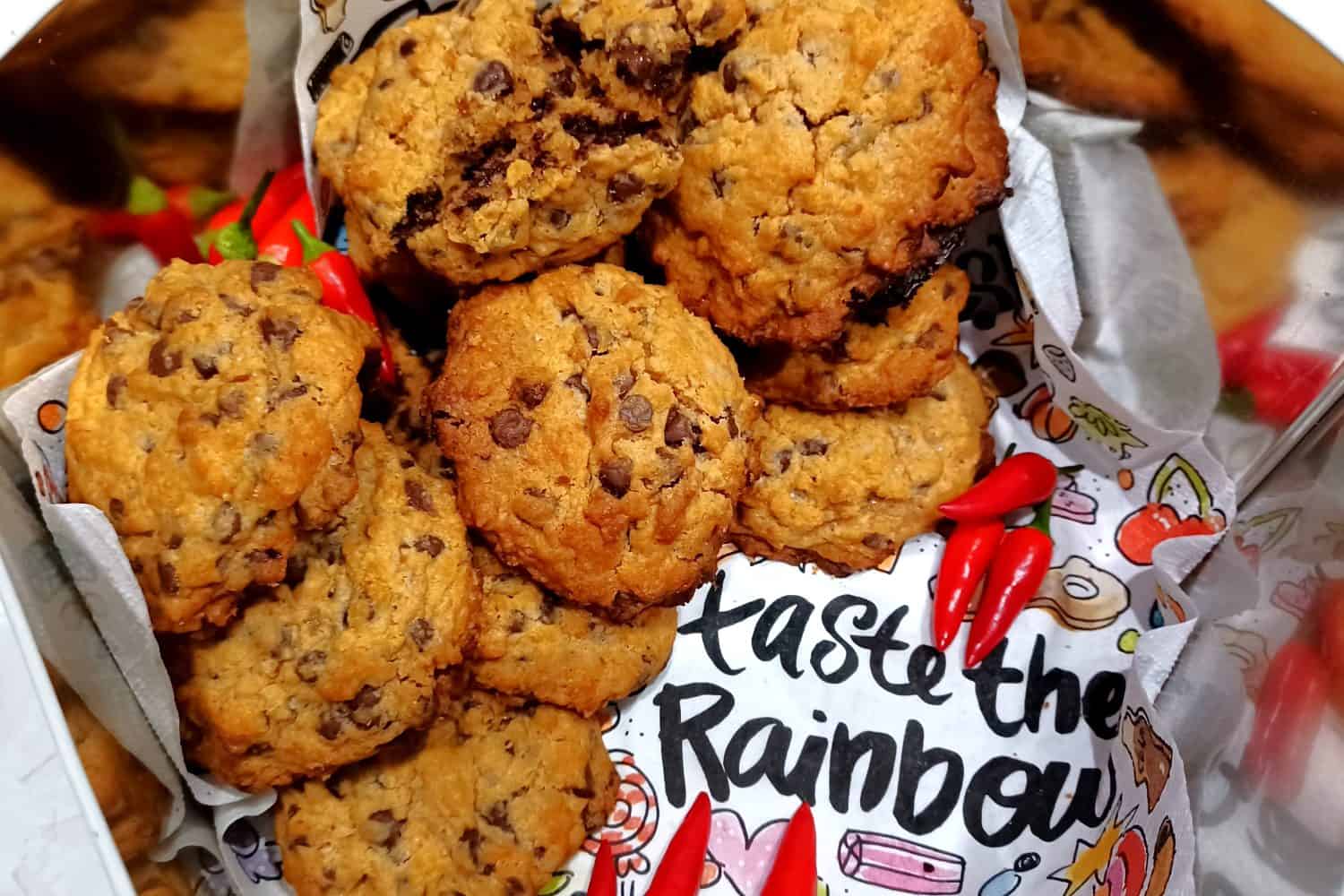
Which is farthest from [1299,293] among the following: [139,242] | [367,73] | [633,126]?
[139,242]

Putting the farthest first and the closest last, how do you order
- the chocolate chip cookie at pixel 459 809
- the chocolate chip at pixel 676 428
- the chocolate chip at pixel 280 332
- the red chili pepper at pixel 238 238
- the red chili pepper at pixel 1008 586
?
the red chili pepper at pixel 1008 586
the red chili pepper at pixel 238 238
the chocolate chip cookie at pixel 459 809
the chocolate chip at pixel 676 428
the chocolate chip at pixel 280 332

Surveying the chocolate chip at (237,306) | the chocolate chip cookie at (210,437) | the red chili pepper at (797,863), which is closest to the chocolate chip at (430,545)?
the chocolate chip cookie at (210,437)

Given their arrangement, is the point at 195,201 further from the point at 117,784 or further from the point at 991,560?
the point at 991,560

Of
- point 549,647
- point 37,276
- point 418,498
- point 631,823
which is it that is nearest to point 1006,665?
point 631,823

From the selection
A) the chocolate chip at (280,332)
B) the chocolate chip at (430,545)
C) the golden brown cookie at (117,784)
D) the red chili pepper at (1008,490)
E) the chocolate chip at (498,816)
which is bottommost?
the chocolate chip at (498,816)

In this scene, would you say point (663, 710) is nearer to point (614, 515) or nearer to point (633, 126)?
point (614, 515)

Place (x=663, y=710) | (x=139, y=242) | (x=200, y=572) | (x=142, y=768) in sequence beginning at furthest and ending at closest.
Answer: (x=663, y=710), (x=139, y=242), (x=142, y=768), (x=200, y=572)

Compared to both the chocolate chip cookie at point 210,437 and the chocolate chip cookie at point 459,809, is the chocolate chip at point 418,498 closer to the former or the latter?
the chocolate chip cookie at point 210,437
